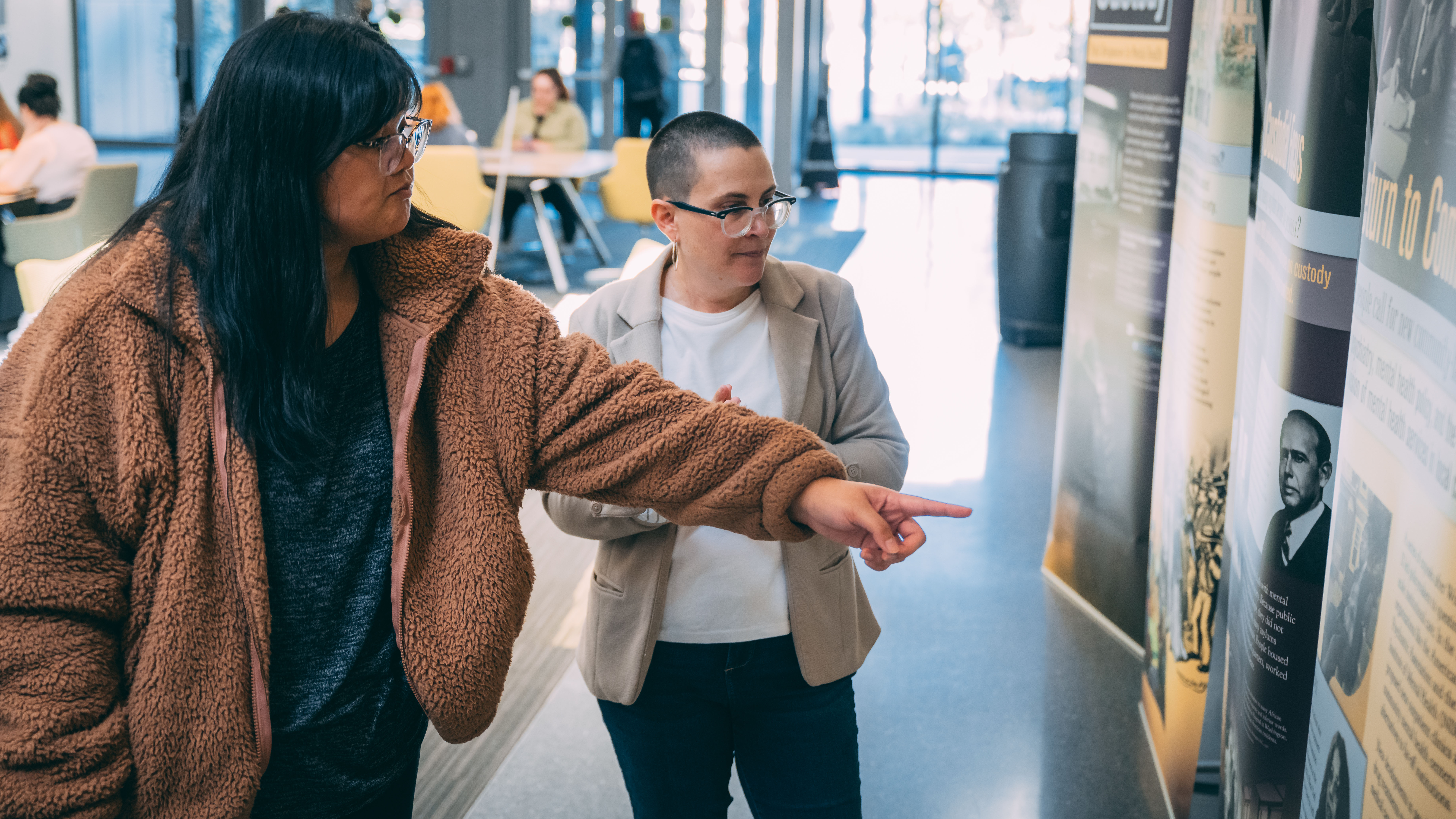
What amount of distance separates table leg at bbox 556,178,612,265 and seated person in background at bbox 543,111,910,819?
7.05 meters

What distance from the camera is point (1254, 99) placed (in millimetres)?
2191

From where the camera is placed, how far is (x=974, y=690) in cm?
309

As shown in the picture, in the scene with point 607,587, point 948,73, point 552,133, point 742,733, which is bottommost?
point 742,733

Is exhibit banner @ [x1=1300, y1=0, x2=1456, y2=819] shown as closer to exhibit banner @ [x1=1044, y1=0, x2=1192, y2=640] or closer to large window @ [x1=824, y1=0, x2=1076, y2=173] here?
exhibit banner @ [x1=1044, y1=0, x2=1192, y2=640]

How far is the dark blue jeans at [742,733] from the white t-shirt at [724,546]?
29mm

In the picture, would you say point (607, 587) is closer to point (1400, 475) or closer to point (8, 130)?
point (1400, 475)

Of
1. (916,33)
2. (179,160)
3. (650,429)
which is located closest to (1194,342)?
(650,429)

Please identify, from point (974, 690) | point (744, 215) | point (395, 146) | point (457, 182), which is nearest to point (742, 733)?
point (744, 215)

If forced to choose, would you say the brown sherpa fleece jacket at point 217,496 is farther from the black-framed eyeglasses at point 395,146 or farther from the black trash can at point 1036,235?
the black trash can at point 1036,235

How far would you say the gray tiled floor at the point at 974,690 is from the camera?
2.61 m

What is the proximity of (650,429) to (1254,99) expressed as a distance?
5.14ft

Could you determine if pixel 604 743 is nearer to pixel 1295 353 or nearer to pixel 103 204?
pixel 1295 353

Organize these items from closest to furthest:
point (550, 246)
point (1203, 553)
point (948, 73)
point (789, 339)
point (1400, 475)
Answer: point (1400, 475) → point (789, 339) → point (1203, 553) → point (550, 246) → point (948, 73)

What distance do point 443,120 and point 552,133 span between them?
1.18 m
